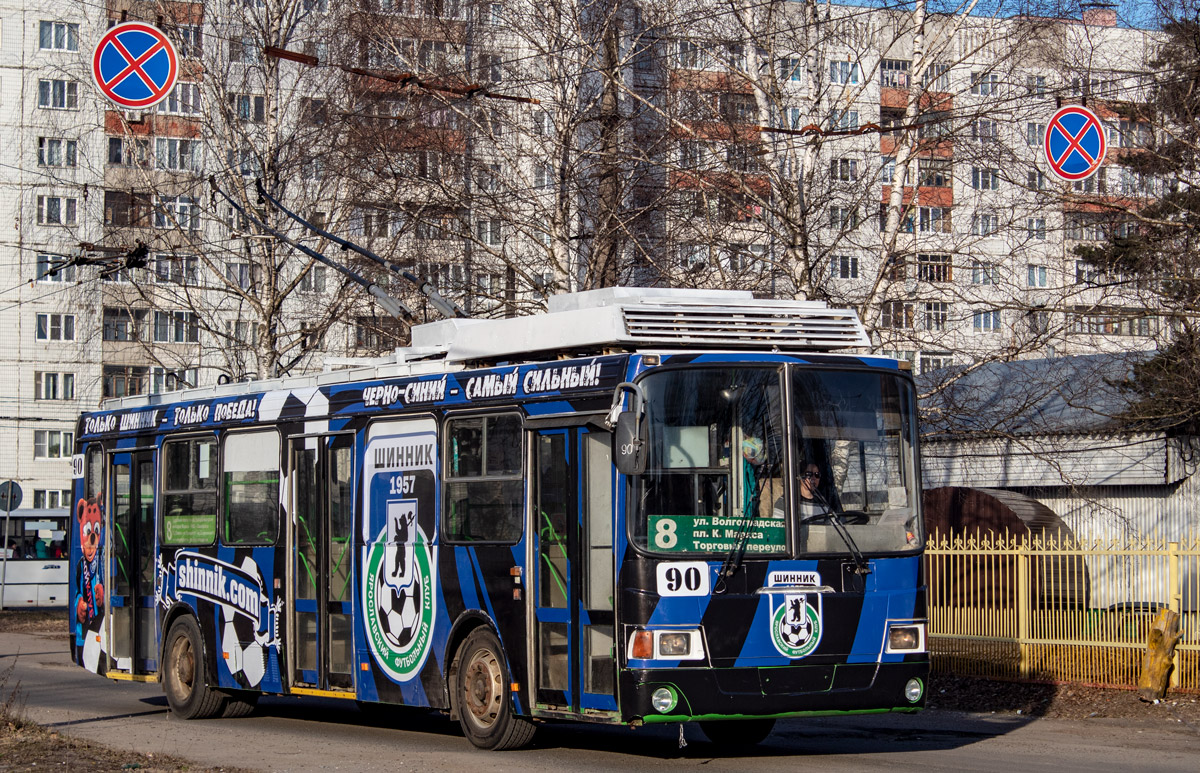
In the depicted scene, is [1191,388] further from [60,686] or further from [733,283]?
[60,686]

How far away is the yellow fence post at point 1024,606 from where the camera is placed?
663 inches

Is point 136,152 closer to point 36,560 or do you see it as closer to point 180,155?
point 180,155

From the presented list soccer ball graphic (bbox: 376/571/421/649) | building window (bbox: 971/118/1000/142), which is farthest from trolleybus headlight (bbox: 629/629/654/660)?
building window (bbox: 971/118/1000/142)

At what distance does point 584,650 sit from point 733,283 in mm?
10349

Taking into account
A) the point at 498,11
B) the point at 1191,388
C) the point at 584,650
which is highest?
the point at 498,11

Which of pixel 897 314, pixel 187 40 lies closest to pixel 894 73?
pixel 897 314

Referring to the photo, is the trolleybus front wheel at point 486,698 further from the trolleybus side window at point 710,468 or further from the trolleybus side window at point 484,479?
the trolleybus side window at point 710,468

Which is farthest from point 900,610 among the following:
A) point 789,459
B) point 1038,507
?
point 1038,507

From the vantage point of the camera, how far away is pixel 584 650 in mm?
10586

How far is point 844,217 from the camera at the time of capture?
20.3 meters

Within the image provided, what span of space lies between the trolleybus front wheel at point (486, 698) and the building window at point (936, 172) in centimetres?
1105

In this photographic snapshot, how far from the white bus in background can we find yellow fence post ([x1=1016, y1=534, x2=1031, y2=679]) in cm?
2958

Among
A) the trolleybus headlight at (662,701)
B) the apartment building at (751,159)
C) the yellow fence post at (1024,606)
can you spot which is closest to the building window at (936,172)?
the apartment building at (751,159)

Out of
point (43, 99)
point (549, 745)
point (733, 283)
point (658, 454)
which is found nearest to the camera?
point (658, 454)
